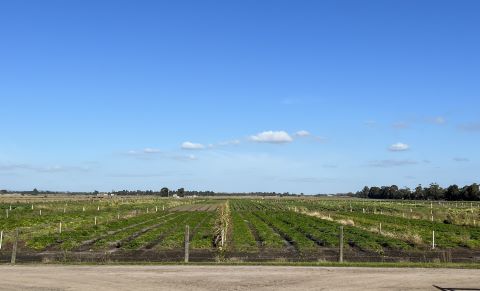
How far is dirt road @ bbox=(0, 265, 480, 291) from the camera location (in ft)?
48.1

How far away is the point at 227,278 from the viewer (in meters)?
16.1

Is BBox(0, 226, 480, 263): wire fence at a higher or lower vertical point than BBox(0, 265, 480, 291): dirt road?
lower

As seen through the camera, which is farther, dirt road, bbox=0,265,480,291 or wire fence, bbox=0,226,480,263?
wire fence, bbox=0,226,480,263

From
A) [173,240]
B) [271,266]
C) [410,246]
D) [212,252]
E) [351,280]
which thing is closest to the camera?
[351,280]

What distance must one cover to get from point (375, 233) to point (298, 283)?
27.0 m

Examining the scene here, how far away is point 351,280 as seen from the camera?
15.8m

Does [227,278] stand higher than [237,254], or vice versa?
[227,278]

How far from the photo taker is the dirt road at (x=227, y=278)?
1466 cm

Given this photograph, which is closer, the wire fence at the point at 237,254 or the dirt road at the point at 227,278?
the dirt road at the point at 227,278

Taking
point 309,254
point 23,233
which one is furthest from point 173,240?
point 23,233

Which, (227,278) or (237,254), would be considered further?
(237,254)

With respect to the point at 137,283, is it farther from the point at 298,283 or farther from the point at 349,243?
the point at 349,243

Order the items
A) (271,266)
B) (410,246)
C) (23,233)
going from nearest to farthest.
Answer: (271,266)
(410,246)
(23,233)

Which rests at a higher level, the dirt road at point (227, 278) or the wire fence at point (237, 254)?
the dirt road at point (227, 278)
